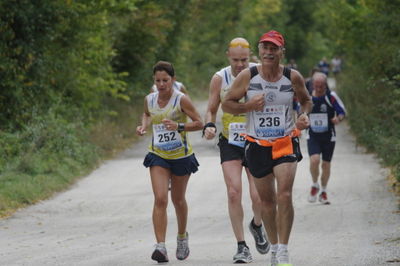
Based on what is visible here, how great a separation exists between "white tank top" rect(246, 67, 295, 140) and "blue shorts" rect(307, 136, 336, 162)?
7.07 meters

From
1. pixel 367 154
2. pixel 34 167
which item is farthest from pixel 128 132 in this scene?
pixel 34 167

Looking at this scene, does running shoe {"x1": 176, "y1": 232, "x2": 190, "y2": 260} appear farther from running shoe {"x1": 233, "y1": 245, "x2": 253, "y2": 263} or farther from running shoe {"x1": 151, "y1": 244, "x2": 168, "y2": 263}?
running shoe {"x1": 233, "y1": 245, "x2": 253, "y2": 263}

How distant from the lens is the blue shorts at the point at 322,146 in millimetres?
15156

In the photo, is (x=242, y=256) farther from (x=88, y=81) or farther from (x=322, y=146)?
(x=88, y=81)

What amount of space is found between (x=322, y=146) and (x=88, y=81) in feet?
35.9

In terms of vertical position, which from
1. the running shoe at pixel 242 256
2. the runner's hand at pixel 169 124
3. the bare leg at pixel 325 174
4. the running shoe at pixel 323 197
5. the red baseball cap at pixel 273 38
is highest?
the red baseball cap at pixel 273 38

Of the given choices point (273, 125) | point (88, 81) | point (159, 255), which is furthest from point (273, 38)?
point (88, 81)

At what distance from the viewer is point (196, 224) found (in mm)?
13117

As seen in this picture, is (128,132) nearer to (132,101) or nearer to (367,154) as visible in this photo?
(132,101)

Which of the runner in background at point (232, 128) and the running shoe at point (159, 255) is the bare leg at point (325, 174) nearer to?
the runner in background at point (232, 128)

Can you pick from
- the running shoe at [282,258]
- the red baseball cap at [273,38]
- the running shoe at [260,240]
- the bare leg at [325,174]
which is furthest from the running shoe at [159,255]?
the bare leg at [325,174]

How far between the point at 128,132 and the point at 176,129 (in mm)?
19846

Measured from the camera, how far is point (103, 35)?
26844 millimetres

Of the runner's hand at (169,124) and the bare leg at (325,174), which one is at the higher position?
the runner's hand at (169,124)
